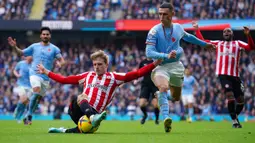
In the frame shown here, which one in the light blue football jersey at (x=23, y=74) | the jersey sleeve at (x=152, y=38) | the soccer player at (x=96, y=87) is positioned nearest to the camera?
the soccer player at (x=96, y=87)

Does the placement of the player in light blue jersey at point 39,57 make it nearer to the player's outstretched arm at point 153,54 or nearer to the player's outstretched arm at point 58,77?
the player's outstretched arm at point 153,54

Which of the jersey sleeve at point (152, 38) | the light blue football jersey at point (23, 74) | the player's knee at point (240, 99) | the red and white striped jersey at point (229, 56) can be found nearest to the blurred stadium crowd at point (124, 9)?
the light blue football jersey at point (23, 74)

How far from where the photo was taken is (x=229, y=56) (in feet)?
51.5

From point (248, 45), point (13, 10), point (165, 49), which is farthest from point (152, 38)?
point (13, 10)

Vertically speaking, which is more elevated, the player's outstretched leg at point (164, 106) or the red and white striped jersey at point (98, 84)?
the red and white striped jersey at point (98, 84)

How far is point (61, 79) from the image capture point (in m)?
10.4

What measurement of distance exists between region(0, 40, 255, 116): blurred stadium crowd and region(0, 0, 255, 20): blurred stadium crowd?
2.02 metres

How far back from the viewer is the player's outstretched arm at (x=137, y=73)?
1014 cm

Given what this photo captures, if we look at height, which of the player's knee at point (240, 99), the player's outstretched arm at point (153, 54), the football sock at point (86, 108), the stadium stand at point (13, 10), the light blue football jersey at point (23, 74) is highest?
the player's outstretched arm at point (153, 54)

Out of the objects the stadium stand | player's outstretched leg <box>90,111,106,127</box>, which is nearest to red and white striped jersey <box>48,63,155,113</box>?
player's outstretched leg <box>90,111,106,127</box>

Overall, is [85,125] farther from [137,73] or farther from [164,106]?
[164,106]

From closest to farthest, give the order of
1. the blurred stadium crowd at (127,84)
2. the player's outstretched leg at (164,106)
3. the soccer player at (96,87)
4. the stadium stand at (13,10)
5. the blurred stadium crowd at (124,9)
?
the soccer player at (96,87), the player's outstretched leg at (164,106), the blurred stadium crowd at (127,84), the blurred stadium crowd at (124,9), the stadium stand at (13,10)

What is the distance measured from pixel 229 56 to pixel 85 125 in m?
6.25

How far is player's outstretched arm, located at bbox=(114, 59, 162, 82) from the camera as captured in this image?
10.1 metres
